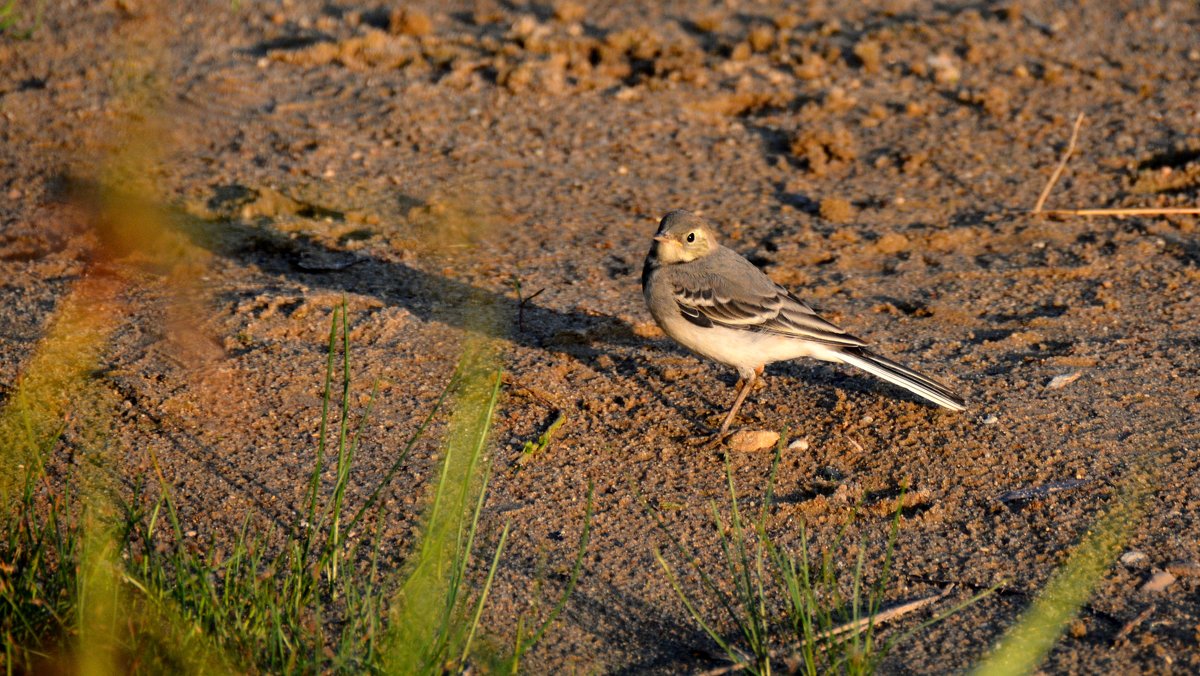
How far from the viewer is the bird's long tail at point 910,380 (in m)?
4.68

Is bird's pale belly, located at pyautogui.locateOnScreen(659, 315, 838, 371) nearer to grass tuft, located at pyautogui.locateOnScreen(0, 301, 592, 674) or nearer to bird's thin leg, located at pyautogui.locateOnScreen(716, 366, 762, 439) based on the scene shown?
bird's thin leg, located at pyautogui.locateOnScreen(716, 366, 762, 439)

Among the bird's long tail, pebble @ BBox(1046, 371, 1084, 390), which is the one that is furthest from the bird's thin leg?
pebble @ BBox(1046, 371, 1084, 390)

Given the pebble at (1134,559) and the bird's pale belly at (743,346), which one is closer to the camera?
the pebble at (1134,559)

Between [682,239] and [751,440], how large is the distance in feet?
3.54

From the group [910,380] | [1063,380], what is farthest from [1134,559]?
[1063,380]

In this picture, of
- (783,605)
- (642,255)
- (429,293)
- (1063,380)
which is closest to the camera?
(783,605)

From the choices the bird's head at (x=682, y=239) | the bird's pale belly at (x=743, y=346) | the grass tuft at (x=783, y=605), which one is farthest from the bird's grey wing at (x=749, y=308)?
the grass tuft at (x=783, y=605)

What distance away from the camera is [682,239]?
5332 mm

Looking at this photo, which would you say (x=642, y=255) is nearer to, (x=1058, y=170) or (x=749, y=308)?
(x=749, y=308)

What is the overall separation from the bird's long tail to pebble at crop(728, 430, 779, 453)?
479mm

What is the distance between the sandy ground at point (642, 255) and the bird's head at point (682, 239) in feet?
1.47

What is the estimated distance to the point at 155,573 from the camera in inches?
132

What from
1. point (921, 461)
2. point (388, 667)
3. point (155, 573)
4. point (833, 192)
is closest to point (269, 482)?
point (155, 573)

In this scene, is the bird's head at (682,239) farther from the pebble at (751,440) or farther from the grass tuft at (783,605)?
the grass tuft at (783,605)
